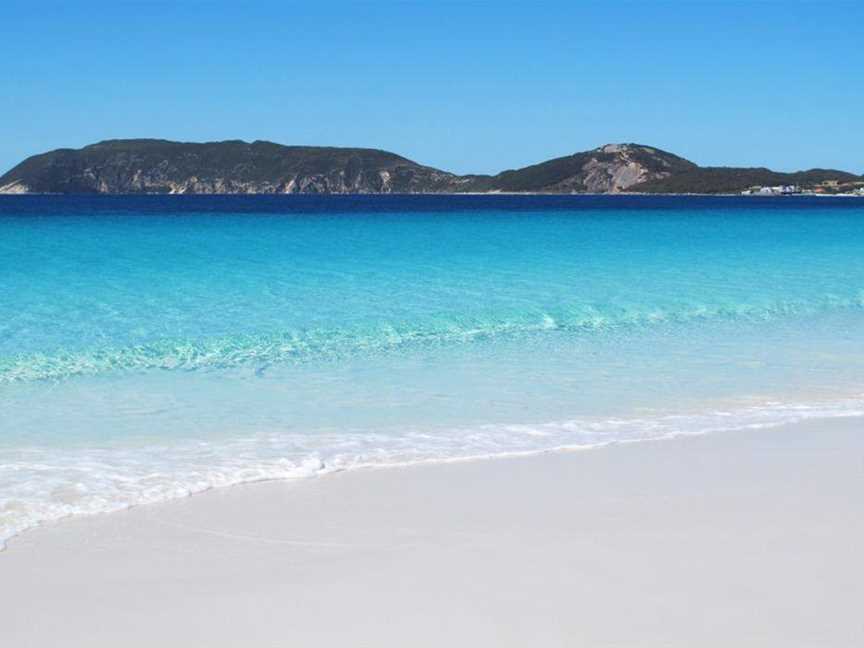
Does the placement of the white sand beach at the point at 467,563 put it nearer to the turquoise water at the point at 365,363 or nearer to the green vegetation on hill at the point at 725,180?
the turquoise water at the point at 365,363

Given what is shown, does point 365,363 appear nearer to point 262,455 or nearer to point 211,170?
point 262,455

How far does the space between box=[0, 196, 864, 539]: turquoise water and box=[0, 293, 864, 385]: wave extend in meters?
0.05

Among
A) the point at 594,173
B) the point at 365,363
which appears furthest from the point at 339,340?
the point at 594,173

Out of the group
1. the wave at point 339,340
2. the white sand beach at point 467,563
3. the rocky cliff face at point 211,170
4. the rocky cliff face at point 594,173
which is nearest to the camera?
the white sand beach at point 467,563

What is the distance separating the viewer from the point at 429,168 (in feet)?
602

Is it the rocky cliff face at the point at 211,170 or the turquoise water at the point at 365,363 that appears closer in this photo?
the turquoise water at the point at 365,363

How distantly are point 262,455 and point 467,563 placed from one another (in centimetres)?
254

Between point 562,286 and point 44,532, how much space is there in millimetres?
15142

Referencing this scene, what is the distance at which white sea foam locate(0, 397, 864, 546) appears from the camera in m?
5.97

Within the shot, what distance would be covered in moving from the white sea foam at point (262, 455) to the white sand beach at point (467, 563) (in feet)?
0.91

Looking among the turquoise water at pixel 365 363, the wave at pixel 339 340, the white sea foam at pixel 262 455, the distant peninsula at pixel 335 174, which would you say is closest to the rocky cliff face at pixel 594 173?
the distant peninsula at pixel 335 174

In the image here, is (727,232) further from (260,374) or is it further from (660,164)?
(660,164)

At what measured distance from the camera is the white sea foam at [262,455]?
5973 mm

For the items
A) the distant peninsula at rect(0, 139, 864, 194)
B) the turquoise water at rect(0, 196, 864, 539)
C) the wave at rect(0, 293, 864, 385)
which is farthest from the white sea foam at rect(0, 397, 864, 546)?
the distant peninsula at rect(0, 139, 864, 194)
